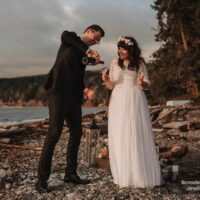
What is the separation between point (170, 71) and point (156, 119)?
58.8 ft

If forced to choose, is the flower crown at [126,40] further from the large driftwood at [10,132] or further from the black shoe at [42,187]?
the large driftwood at [10,132]

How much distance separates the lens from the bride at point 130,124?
281 inches

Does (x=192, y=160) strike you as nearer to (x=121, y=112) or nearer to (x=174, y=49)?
(x=121, y=112)

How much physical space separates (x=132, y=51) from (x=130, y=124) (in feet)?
4.05

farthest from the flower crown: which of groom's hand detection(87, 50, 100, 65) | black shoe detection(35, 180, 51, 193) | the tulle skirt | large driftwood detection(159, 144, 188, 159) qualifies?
large driftwood detection(159, 144, 188, 159)

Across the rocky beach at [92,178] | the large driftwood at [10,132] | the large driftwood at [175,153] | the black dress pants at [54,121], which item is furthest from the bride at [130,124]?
the large driftwood at [10,132]

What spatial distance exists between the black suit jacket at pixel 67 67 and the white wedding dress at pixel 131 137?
2.37 feet

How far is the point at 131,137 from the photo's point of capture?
281 inches

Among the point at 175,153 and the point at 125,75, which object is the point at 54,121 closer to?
the point at 125,75

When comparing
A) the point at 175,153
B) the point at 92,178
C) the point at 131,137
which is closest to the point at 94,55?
the point at 131,137

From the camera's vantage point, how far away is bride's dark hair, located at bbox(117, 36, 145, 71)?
735 cm

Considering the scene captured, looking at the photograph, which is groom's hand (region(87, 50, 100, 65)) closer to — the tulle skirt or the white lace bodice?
the white lace bodice

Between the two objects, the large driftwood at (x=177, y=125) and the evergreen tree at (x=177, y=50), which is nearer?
the large driftwood at (x=177, y=125)

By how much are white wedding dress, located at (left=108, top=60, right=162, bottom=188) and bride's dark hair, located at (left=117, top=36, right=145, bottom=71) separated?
0.32ft
